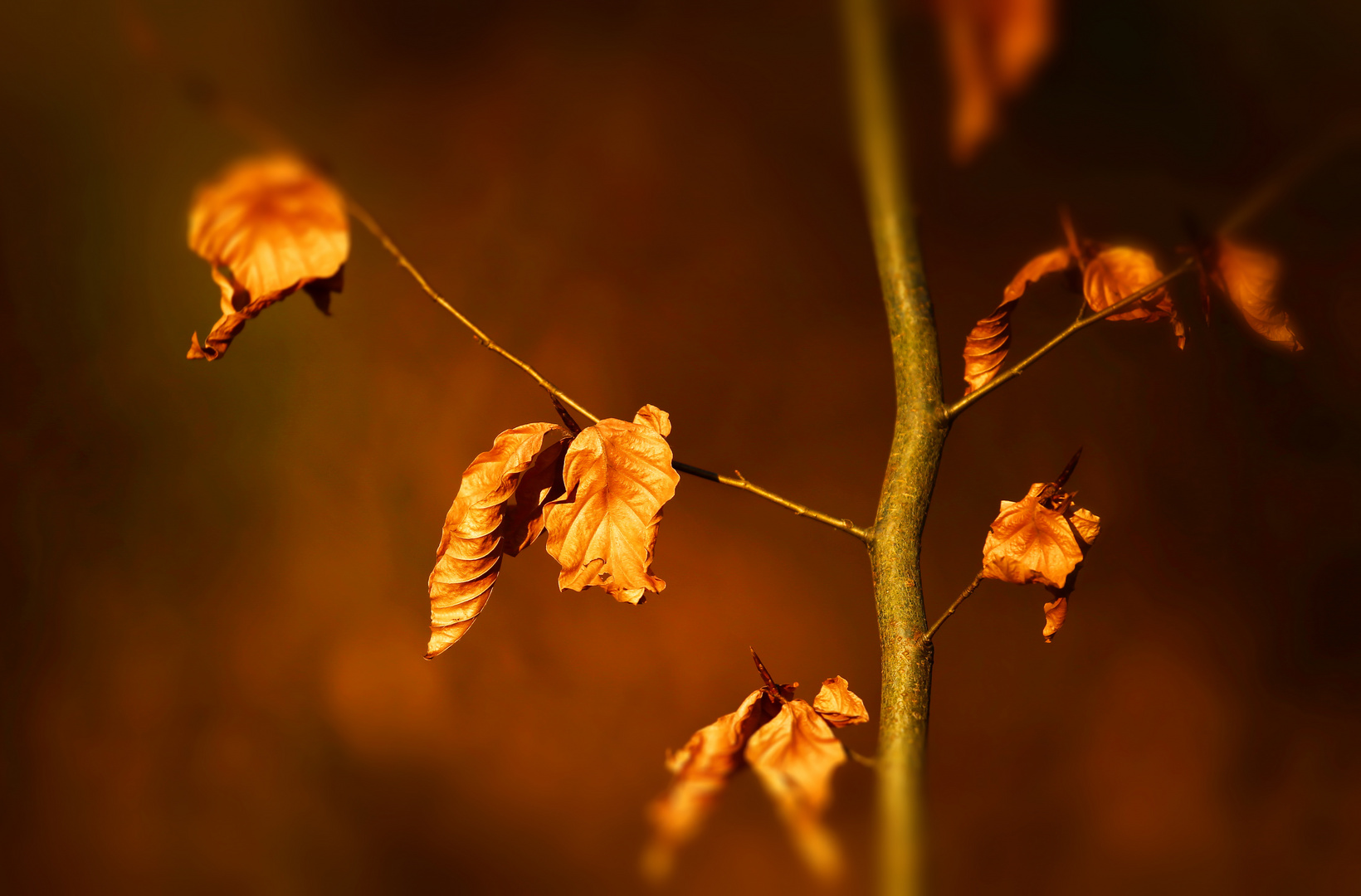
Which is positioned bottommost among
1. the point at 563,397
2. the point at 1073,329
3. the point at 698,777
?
the point at 698,777

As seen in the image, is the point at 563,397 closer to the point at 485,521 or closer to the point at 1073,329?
the point at 485,521

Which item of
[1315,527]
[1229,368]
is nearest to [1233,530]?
[1315,527]

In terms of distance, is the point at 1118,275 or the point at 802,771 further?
the point at 1118,275

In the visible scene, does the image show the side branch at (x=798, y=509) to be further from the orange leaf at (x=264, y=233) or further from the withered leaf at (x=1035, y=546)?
the orange leaf at (x=264, y=233)

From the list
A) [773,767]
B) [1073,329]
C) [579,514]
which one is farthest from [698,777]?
[1073,329]

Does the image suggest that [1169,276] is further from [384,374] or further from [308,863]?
[308,863]

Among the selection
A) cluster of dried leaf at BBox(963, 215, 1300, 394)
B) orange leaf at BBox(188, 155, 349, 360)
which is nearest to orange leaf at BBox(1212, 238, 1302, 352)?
cluster of dried leaf at BBox(963, 215, 1300, 394)

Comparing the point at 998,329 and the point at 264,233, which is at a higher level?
the point at 998,329
